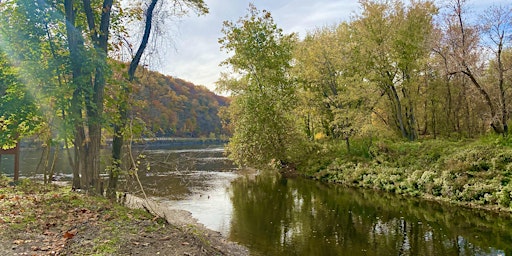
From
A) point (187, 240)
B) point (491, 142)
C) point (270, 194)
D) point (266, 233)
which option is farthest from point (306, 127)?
point (187, 240)

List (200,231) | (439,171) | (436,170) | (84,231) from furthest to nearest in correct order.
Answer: (436,170)
(439,171)
(200,231)
(84,231)

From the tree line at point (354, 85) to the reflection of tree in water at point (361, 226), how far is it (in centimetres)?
816

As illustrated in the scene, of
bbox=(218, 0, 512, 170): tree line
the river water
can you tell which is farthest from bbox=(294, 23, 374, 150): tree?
the river water

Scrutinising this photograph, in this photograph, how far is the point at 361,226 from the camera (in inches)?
492

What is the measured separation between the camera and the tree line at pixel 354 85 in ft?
80.0

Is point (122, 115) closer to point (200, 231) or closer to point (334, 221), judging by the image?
point (200, 231)

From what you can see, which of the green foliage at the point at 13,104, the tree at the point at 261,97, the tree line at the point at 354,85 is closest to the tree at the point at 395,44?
the tree line at the point at 354,85

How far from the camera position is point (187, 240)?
24.8ft

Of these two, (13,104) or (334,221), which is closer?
(13,104)

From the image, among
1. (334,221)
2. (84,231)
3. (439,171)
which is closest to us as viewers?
(84,231)

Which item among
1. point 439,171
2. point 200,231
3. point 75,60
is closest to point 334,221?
point 200,231

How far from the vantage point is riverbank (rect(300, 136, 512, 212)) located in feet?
48.0

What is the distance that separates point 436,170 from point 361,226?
7.14 m

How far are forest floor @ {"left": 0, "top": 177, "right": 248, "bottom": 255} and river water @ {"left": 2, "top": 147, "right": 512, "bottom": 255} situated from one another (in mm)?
2219
